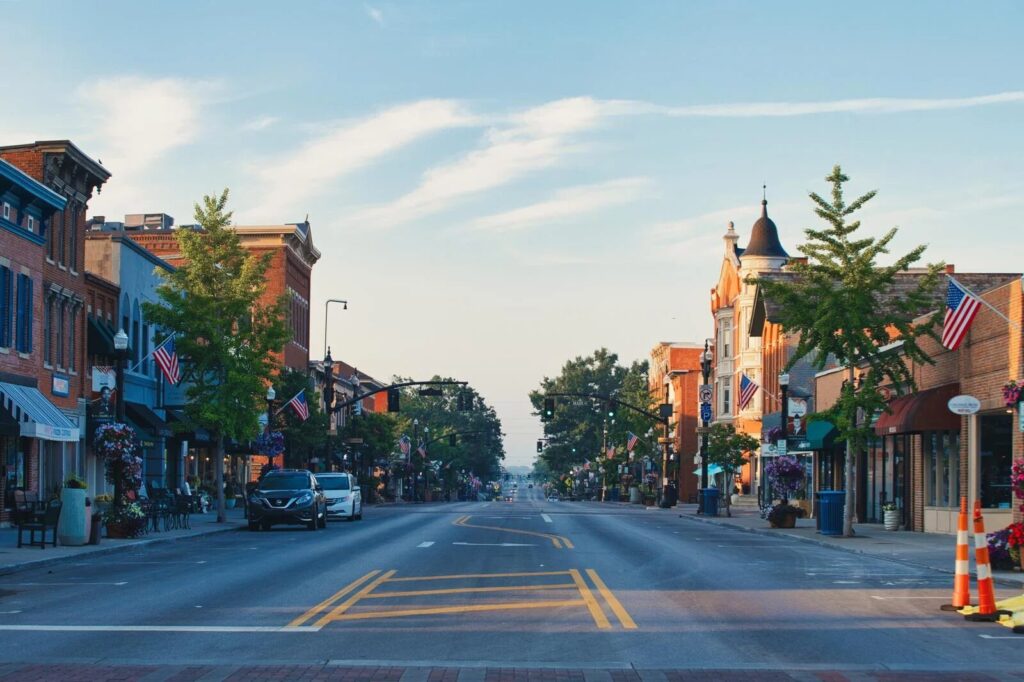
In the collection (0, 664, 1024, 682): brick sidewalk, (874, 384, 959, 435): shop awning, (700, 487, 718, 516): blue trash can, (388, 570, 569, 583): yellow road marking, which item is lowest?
(700, 487, 718, 516): blue trash can

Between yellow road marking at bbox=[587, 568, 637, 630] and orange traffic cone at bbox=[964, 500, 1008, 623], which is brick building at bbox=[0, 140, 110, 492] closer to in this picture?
yellow road marking at bbox=[587, 568, 637, 630]

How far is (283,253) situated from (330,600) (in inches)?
2558

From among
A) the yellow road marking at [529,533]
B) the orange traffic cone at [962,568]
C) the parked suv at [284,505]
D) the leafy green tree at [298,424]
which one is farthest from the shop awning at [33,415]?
the leafy green tree at [298,424]

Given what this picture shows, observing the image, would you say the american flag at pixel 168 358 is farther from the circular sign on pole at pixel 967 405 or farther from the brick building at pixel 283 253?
the brick building at pixel 283 253

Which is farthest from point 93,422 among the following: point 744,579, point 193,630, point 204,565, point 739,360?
point 739,360

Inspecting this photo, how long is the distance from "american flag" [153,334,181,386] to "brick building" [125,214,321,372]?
30.5 metres

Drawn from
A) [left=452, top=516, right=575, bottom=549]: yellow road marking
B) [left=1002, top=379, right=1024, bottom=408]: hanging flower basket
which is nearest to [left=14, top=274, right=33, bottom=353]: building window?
[left=452, top=516, right=575, bottom=549]: yellow road marking

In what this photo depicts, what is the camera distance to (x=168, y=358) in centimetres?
4075

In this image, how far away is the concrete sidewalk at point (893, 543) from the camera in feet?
80.2

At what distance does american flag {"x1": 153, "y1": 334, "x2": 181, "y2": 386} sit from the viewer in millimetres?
40438

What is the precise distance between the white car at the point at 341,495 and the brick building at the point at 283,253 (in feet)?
86.4

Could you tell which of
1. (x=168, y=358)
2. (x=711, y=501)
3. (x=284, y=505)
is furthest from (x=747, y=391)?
(x=168, y=358)

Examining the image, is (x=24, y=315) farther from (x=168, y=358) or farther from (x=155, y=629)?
(x=155, y=629)

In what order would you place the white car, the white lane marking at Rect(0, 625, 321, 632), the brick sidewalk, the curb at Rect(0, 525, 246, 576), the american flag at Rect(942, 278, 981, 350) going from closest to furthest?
the brick sidewalk < the white lane marking at Rect(0, 625, 321, 632) < the curb at Rect(0, 525, 246, 576) < the american flag at Rect(942, 278, 981, 350) < the white car
